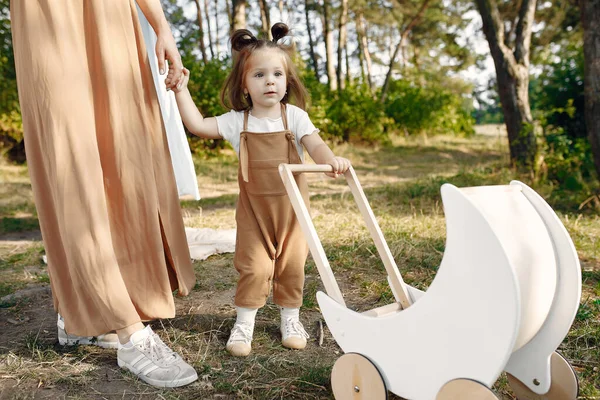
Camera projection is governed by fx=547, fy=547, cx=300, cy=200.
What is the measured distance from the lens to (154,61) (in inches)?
87.6

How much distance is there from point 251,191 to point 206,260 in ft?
4.90

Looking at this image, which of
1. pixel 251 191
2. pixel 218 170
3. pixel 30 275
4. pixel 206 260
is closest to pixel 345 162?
pixel 251 191

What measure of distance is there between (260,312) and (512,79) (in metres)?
5.22

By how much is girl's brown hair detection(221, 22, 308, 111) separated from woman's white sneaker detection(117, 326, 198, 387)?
3.35 feet

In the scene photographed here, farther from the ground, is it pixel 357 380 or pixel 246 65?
pixel 246 65

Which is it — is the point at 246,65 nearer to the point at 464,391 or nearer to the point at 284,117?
the point at 284,117

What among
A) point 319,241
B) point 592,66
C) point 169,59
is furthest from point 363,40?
point 319,241

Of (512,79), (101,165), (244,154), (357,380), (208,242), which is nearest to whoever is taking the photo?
(357,380)

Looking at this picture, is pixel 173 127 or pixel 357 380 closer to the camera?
pixel 357 380

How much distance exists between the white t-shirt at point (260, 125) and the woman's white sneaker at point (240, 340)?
74cm

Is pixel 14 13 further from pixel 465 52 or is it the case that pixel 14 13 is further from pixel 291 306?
pixel 465 52

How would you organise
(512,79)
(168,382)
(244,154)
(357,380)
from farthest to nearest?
(512,79) < (244,154) < (168,382) < (357,380)

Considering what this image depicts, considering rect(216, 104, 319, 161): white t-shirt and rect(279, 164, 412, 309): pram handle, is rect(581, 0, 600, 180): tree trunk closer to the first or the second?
rect(216, 104, 319, 161): white t-shirt

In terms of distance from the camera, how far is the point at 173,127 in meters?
2.30
